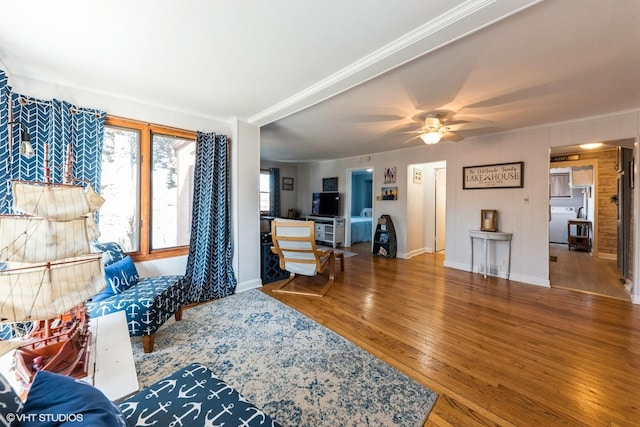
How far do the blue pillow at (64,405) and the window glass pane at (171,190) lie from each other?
8.63 ft

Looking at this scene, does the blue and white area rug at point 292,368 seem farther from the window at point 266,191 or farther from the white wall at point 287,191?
the white wall at point 287,191

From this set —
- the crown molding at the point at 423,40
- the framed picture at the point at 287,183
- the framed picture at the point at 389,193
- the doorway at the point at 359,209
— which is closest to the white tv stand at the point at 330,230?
the doorway at the point at 359,209

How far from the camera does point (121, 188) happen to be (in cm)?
280

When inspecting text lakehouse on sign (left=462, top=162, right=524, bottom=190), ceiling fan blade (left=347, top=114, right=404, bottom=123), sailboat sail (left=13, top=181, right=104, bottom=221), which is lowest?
sailboat sail (left=13, top=181, right=104, bottom=221)

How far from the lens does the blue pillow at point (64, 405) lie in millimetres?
606

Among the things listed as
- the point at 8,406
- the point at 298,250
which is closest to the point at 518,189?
the point at 298,250

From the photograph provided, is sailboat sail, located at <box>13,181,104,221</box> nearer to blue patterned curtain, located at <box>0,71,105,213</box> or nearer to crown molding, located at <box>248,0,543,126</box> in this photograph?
blue patterned curtain, located at <box>0,71,105,213</box>

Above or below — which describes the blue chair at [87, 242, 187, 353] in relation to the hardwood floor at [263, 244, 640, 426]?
above

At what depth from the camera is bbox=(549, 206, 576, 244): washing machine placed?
21.9 feet

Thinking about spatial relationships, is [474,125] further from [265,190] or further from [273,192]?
[265,190]

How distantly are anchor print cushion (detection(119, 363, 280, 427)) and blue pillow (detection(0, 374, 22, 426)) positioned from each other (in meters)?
0.50

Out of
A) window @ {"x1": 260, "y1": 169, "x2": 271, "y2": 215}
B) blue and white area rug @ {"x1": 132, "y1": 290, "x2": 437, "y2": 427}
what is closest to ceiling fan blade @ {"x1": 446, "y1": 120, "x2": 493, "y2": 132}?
blue and white area rug @ {"x1": 132, "y1": 290, "x2": 437, "y2": 427}

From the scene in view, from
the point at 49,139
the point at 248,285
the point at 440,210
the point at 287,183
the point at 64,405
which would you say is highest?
the point at 287,183

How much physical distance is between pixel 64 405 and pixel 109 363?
785mm
